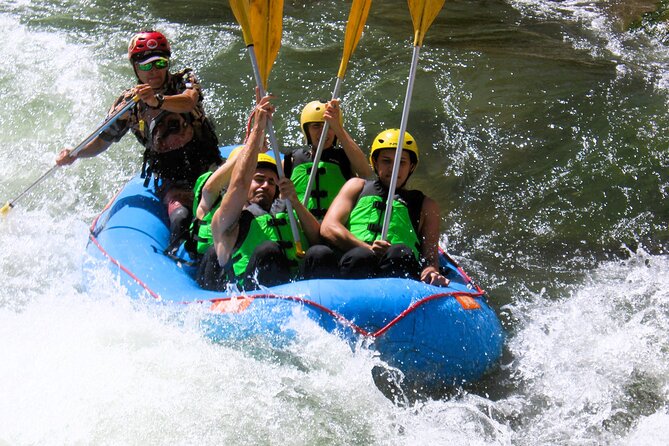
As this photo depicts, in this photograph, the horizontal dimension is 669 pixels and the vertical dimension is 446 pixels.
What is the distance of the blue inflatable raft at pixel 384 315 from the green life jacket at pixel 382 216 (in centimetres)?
39

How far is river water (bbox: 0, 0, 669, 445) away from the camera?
411 centimetres

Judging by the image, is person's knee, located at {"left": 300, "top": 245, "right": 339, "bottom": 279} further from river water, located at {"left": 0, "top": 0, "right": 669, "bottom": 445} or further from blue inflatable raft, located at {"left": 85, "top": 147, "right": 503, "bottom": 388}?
river water, located at {"left": 0, "top": 0, "right": 669, "bottom": 445}

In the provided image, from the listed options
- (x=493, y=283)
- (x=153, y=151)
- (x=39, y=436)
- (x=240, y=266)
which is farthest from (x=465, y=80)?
(x=39, y=436)

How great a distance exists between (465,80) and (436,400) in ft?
15.7

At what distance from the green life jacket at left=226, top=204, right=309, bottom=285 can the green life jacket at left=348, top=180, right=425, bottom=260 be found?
0.35 meters

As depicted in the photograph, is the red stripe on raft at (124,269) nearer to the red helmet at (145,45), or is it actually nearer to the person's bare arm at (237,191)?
the person's bare arm at (237,191)

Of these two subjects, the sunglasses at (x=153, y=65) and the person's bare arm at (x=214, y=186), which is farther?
the sunglasses at (x=153, y=65)

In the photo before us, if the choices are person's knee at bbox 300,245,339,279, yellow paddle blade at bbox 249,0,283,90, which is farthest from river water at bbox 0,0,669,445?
yellow paddle blade at bbox 249,0,283,90

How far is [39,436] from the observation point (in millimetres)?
3762

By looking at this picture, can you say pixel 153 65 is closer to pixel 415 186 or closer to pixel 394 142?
pixel 394 142

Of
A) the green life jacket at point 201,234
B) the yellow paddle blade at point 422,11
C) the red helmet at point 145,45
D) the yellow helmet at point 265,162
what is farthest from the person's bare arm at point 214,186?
the yellow paddle blade at point 422,11

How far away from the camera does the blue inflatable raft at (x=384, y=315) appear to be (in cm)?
417

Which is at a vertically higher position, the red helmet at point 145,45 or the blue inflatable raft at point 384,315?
the red helmet at point 145,45

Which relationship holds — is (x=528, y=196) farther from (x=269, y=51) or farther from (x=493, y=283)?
(x=269, y=51)
